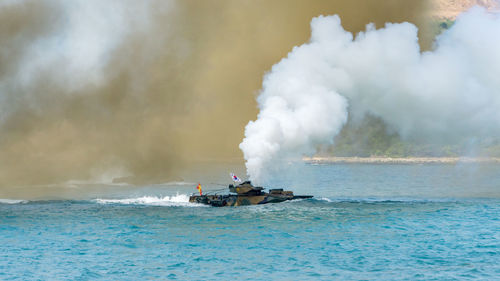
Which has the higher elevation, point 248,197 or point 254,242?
point 248,197

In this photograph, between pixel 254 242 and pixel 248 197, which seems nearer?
pixel 254 242

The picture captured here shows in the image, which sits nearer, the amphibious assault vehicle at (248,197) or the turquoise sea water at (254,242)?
the turquoise sea water at (254,242)

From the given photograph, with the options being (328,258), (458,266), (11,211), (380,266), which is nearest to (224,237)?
(328,258)

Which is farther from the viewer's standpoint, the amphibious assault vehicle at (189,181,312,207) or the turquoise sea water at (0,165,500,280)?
the amphibious assault vehicle at (189,181,312,207)

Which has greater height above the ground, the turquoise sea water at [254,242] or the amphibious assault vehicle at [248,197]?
the amphibious assault vehicle at [248,197]

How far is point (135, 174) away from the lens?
6284 inches

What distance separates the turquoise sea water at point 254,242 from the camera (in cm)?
4188

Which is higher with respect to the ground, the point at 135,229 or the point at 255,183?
the point at 255,183

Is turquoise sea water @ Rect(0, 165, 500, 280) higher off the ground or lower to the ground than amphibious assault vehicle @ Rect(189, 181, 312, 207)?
lower

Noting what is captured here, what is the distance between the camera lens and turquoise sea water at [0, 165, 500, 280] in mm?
41875

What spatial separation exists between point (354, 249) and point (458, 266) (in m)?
8.98

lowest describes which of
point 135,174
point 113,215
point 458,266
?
point 458,266

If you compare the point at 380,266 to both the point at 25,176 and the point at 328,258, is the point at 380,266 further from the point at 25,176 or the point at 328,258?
the point at 25,176

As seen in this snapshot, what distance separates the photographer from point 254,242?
5222 centimetres
